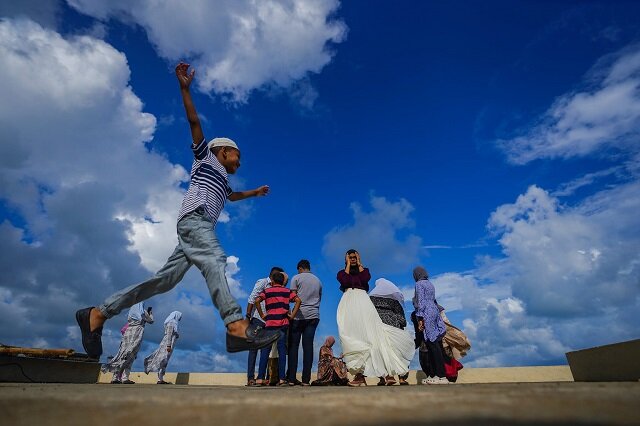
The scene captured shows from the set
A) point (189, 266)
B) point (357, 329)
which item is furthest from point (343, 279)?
point (189, 266)

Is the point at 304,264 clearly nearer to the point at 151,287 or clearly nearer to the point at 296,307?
the point at 296,307

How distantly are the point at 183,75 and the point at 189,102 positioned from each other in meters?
0.30

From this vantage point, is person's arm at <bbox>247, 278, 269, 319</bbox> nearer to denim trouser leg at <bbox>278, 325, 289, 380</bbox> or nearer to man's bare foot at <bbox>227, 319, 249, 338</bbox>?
denim trouser leg at <bbox>278, 325, 289, 380</bbox>

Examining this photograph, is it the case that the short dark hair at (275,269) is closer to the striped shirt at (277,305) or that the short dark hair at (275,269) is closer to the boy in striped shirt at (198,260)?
the striped shirt at (277,305)

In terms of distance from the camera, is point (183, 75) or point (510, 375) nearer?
point (183, 75)

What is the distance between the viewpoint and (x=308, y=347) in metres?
6.21

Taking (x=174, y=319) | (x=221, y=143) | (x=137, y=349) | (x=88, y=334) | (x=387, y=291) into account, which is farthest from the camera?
(x=174, y=319)

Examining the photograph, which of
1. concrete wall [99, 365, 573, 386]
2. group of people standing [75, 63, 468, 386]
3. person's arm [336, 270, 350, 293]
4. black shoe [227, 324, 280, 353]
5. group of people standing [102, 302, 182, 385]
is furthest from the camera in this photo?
A: group of people standing [102, 302, 182, 385]

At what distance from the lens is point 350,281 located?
561 centimetres

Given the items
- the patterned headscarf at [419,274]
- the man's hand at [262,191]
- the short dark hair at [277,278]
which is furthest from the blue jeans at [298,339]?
the man's hand at [262,191]

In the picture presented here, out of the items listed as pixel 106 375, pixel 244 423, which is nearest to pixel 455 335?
pixel 244 423

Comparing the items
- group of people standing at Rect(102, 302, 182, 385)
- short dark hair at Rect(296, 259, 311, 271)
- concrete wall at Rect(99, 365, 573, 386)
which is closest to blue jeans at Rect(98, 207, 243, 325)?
short dark hair at Rect(296, 259, 311, 271)

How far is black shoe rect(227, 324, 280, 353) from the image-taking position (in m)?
2.65

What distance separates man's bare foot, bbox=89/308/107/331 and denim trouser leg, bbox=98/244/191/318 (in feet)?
0.14
